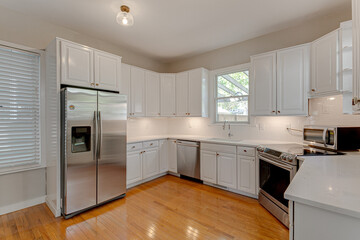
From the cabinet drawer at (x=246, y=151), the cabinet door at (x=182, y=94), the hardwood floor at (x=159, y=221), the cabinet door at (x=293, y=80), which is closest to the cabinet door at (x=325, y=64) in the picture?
the cabinet door at (x=293, y=80)

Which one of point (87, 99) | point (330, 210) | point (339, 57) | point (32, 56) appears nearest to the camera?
point (330, 210)

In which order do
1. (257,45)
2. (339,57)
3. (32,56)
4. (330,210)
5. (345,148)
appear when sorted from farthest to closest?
(257,45), (32,56), (339,57), (345,148), (330,210)

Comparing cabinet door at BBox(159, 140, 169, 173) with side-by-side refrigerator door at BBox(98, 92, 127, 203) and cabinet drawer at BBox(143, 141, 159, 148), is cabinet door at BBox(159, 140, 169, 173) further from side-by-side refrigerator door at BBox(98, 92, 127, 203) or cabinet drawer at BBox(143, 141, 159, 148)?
side-by-side refrigerator door at BBox(98, 92, 127, 203)

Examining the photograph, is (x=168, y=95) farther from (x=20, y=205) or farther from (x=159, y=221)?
(x=20, y=205)

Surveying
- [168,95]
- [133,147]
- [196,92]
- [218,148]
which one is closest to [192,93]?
[196,92]

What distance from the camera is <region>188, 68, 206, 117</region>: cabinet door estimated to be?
3.87 meters

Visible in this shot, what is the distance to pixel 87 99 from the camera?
8.09 feet

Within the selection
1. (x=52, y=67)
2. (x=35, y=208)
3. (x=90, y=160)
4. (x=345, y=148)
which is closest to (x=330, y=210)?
(x=345, y=148)

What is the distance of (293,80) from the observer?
2.73m

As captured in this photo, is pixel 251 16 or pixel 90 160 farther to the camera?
pixel 251 16

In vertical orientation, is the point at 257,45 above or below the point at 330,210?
above

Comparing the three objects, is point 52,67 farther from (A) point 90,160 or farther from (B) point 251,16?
(B) point 251,16

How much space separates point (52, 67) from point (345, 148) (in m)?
3.97

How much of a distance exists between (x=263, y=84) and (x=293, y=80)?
17.5 inches
